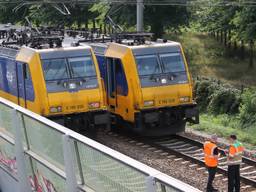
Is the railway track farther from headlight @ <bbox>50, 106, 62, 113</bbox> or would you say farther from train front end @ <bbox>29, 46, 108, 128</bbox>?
headlight @ <bbox>50, 106, 62, 113</bbox>

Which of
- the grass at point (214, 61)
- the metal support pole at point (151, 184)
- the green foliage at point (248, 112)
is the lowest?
the grass at point (214, 61)

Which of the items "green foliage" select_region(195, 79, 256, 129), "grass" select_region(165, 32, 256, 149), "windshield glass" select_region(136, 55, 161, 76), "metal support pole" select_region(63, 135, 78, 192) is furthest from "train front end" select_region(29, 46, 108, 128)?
"metal support pole" select_region(63, 135, 78, 192)

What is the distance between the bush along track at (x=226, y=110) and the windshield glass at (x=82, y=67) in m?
4.97

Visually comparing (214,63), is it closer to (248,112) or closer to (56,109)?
(248,112)

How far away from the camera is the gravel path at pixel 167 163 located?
469 inches

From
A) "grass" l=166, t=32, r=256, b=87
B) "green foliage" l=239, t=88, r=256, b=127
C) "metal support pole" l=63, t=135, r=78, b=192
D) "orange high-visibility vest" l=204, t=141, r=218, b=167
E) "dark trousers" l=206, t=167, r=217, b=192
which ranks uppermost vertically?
"metal support pole" l=63, t=135, r=78, b=192

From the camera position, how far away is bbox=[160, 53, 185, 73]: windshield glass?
16109 mm

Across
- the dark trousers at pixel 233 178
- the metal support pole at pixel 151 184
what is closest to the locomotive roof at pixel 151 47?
the dark trousers at pixel 233 178

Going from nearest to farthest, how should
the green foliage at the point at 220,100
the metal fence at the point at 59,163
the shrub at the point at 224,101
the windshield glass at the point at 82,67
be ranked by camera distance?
the metal fence at the point at 59,163
the windshield glass at the point at 82,67
the shrub at the point at 224,101
the green foliage at the point at 220,100

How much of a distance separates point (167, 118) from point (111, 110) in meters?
2.07

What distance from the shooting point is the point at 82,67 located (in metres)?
15.4

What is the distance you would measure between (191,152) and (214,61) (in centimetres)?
2619

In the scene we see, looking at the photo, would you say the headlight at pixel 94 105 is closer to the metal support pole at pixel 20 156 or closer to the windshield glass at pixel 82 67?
the windshield glass at pixel 82 67

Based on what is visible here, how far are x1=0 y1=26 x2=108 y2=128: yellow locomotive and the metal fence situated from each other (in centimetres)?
683
